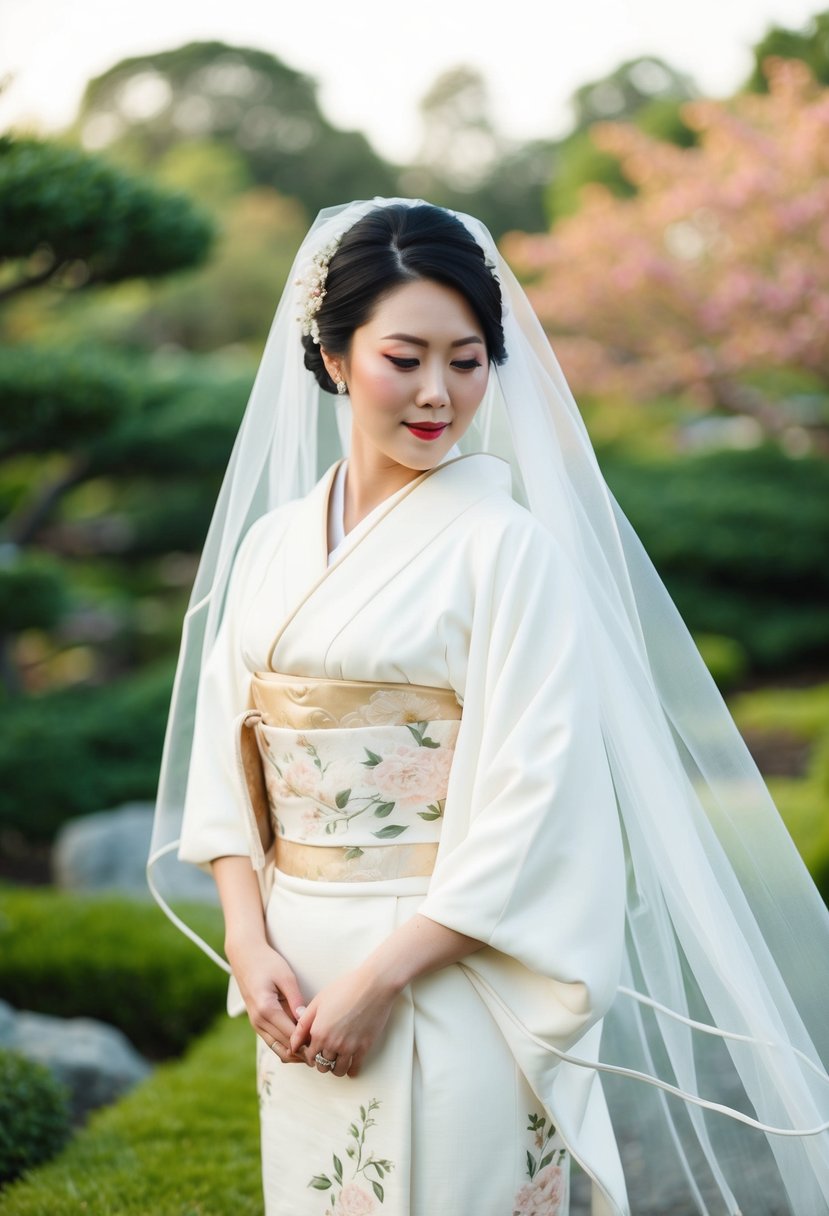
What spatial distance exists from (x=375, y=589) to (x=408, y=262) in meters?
0.50

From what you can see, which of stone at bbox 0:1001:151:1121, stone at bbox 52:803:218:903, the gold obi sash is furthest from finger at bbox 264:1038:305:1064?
stone at bbox 52:803:218:903

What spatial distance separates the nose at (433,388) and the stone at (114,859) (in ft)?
14.1

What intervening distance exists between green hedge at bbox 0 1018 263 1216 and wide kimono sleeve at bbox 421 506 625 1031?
4.66 feet

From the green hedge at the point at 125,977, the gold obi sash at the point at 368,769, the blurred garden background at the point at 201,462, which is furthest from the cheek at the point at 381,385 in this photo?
the green hedge at the point at 125,977

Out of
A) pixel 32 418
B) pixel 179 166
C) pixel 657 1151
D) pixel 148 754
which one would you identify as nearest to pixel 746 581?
pixel 148 754

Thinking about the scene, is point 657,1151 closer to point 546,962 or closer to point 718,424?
point 546,962

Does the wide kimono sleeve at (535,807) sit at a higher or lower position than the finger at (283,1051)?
higher

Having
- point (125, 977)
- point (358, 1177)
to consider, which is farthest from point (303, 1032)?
point (125, 977)

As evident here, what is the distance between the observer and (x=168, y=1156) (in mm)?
3027

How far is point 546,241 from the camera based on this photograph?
1015 cm

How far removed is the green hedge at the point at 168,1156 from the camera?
8.87ft

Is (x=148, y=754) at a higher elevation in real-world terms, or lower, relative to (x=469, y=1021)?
higher

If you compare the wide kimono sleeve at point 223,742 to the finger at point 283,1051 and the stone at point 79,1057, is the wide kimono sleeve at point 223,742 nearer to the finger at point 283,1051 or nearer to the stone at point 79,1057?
the finger at point 283,1051

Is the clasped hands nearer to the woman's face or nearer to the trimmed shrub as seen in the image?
the woman's face
